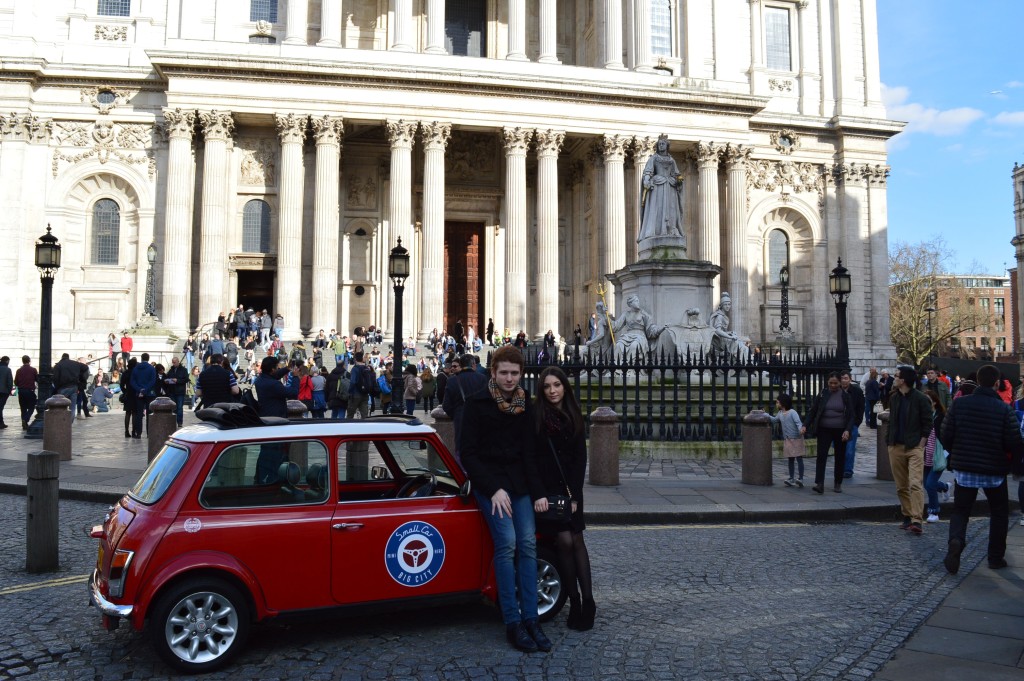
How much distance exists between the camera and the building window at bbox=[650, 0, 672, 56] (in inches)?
1478

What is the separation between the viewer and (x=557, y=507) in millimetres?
4797

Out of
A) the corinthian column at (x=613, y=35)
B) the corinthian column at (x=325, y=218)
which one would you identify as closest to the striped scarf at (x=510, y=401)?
the corinthian column at (x=325, y=218)

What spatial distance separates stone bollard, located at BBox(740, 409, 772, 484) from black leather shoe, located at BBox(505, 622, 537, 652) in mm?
6772

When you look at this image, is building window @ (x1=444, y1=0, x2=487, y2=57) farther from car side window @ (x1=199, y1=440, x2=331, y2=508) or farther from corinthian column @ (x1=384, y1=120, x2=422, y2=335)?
car side window @ (x1=199, y1=440, x2=331, y2=508)

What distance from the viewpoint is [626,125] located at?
33.8 meters

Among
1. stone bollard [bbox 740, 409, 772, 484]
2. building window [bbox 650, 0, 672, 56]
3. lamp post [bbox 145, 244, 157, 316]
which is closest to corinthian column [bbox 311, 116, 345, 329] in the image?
lamp post [bbox 145, 244, 157, 316]

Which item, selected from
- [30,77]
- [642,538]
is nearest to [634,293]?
[642,538]

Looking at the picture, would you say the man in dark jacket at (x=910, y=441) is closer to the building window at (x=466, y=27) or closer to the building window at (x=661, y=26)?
the building window at (x=661, y=26)

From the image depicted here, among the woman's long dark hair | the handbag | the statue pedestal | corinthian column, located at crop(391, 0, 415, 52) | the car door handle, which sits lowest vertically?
the car door handle

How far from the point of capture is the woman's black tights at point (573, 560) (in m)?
4.94

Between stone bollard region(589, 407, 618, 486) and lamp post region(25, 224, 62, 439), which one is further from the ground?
lamp post region(25, 224, 62, 439)

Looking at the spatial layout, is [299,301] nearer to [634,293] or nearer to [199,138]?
[199,138]

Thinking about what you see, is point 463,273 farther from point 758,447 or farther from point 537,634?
point 537,634

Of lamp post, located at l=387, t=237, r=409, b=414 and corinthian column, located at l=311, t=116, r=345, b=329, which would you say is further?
corinthian column, located at l=311, t=116, r=345, b=329
